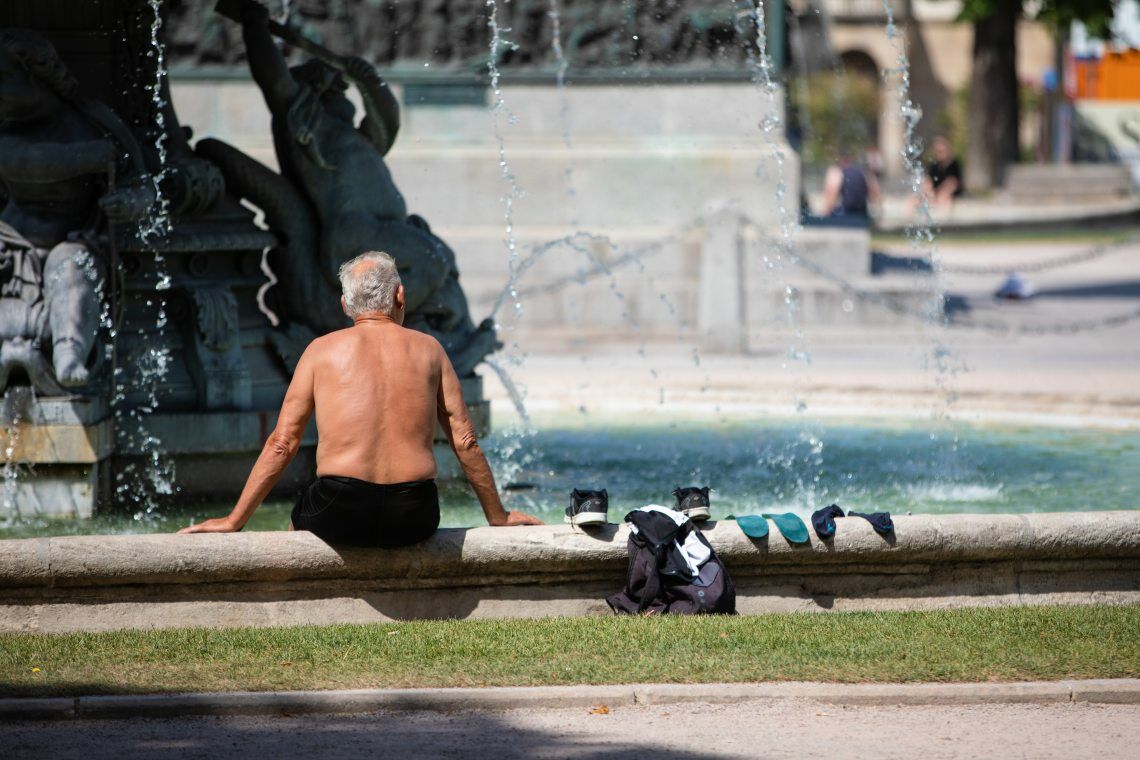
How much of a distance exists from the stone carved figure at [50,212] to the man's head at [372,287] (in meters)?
2.15

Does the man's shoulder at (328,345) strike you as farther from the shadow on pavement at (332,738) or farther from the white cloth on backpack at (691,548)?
the shadow on pavement at (332,738)

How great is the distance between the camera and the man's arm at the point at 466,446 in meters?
6.56

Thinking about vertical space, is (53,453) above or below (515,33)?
below

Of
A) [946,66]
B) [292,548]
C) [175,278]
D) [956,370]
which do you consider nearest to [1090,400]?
[956,370]

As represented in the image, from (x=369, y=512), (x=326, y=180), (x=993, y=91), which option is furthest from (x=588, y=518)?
(x=993, y=91)

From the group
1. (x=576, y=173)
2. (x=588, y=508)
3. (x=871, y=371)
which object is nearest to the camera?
(x=588, y=508)

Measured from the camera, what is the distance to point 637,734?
525 centimetres

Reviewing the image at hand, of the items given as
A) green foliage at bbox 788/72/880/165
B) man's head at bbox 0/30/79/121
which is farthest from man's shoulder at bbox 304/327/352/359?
green foliage at bbox 788/72/880/165

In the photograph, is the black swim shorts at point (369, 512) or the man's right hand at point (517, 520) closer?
the black swim shorts at point (369, 512)

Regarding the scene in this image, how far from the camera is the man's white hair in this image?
21.6 feet

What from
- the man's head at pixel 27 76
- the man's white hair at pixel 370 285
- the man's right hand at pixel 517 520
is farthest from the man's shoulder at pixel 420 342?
the man's head at pixel 27 76

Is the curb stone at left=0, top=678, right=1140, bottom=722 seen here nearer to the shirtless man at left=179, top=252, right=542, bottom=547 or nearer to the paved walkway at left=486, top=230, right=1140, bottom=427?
the shirtless man at left=179, top=252, right=542, bottom=547

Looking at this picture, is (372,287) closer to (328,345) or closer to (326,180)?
(328,345)

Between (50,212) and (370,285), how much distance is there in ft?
8.66
